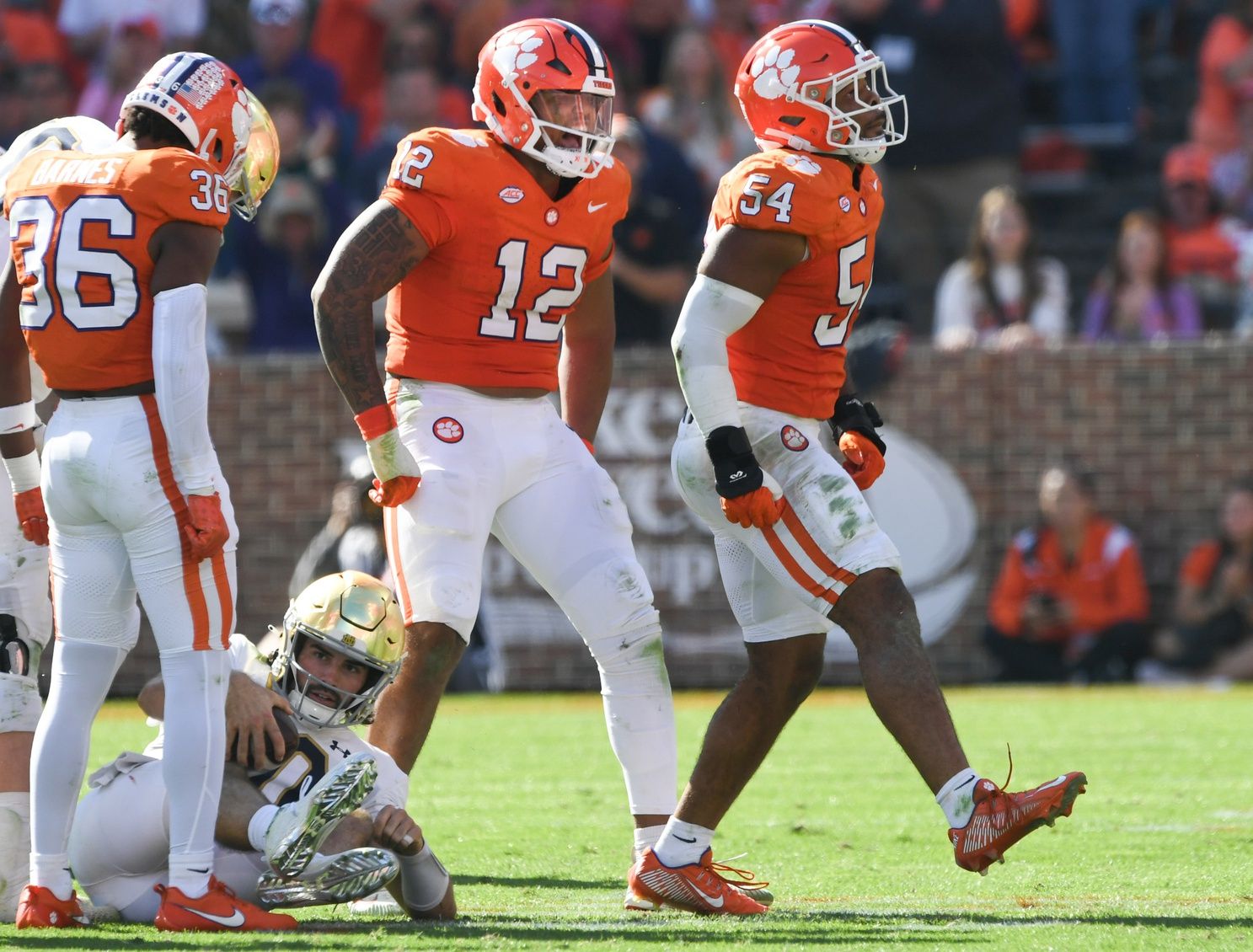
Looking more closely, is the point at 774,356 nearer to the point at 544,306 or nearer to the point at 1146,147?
the point at 544,306

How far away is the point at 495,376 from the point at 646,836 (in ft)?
4.07

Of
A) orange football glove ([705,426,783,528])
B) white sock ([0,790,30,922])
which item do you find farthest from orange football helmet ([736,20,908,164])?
white sock ([0,790,30,922])

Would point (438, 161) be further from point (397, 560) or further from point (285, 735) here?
point (285, 735)

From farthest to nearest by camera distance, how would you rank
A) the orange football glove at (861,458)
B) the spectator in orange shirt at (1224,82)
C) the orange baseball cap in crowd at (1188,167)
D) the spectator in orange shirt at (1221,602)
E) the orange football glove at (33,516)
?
the spectator in orange shirt at (1224,82) < the orange baseball cap in crowd at (1188,167) < the spectator in orange shirt at (1221,602) < the orange football glove at (861,458) < the orange football glove at (33,516)

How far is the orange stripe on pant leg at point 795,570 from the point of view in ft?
16.4

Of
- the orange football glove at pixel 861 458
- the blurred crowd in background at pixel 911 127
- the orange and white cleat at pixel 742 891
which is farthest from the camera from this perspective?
the blurred crowd in background at pixel 911 127

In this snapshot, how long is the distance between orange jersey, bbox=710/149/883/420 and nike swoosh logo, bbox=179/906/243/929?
1828mm

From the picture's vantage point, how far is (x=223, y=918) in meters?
4.44

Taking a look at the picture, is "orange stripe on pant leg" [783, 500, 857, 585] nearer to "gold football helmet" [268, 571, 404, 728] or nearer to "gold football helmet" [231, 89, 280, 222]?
"gold football helmet" [268, 571, 404, 728]

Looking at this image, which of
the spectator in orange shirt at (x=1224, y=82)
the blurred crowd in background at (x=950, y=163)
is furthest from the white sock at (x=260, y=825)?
the spectator in orange shirt at (x=1224, y=82)

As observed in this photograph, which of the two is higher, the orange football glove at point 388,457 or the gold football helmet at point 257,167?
the gold football helmet at point 257,167

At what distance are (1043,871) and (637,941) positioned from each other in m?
1.64

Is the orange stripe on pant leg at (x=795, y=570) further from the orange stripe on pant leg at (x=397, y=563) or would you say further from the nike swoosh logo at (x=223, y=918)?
Answer: the nike swoosh logo at (x=223, y=918)

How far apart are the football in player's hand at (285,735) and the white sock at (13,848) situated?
25.7 inches
